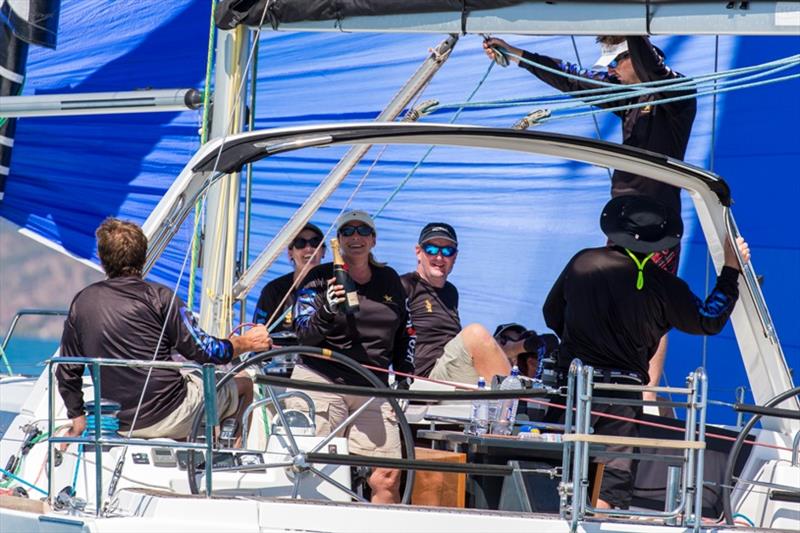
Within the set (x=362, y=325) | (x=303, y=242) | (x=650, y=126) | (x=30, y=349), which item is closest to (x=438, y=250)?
(x=303, y=242)

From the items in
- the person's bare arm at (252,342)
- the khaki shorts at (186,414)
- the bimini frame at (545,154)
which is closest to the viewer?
the bimini frame at (545,154)

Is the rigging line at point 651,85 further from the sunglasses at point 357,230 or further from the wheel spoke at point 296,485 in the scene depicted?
the wheel spoke at point 296,485

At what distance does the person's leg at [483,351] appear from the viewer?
558cm

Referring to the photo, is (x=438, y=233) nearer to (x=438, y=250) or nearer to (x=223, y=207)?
(x=438, y=250)

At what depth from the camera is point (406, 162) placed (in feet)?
25.0

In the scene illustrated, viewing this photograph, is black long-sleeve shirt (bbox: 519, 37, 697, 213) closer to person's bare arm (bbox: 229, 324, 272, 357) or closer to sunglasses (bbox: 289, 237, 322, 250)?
sunglasses (bbox: 289, 237, 322, 250)

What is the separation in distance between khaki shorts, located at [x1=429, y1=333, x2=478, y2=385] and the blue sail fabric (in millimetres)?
1716

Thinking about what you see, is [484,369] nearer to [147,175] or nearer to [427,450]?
[427,450]

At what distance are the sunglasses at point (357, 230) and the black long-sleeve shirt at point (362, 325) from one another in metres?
0.14

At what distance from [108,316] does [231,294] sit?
99 centimetres

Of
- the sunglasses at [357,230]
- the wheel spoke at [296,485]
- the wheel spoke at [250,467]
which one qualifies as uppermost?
the sunglasses at [357,230]

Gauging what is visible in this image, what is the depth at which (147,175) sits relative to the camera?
8109 millimetres

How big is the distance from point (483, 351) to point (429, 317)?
0.71m

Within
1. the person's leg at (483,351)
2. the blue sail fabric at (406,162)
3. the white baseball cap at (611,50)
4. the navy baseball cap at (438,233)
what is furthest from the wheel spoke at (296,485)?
the blue sail fabric at (406,162)
